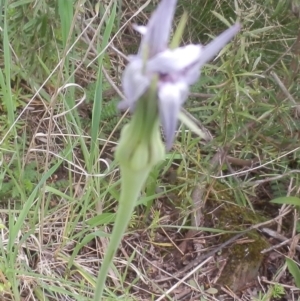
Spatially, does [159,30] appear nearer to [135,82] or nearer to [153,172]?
[135,82]

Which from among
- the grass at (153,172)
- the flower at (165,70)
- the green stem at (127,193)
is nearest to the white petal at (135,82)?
the flower at (165,70)

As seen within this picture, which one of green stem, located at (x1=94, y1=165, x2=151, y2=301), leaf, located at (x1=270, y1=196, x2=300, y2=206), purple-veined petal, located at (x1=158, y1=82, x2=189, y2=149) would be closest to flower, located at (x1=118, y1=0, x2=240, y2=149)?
purple-veined petal, located at (x1=158, y1=82, x2=189, y2=149)

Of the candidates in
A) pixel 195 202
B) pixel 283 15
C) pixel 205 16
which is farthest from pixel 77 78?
pixel 283 15

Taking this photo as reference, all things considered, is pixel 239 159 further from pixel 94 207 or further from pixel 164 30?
pixel 164 30

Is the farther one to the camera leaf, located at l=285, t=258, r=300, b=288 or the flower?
leaf, located at l=285, t=258, r=300, b=288

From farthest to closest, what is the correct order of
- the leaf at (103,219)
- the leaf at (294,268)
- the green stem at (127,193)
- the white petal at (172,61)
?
the leaf at (294,268) → the leaf at (103,219) → the green stem at (127,193) → the white petal at (172,61)

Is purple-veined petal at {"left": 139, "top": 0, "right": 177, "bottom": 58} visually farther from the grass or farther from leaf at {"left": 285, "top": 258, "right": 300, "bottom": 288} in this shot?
leaf at {"left": 285, "top": 258, "right": 300, "bottom": 288}

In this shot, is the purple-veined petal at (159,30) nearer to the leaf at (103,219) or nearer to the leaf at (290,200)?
the leaf at (103,219)

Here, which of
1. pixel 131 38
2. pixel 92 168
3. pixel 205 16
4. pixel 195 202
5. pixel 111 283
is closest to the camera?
pixel 92 168
